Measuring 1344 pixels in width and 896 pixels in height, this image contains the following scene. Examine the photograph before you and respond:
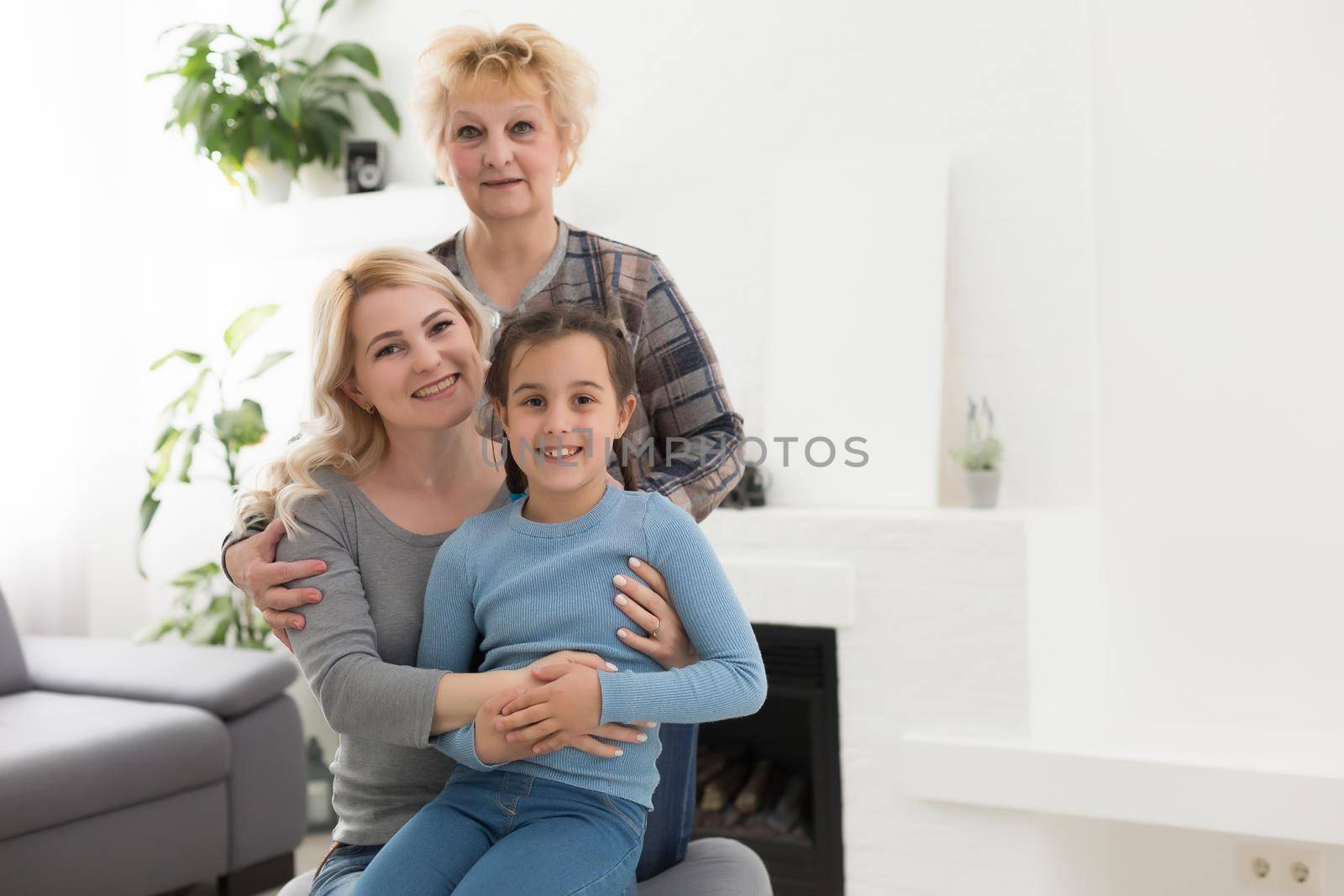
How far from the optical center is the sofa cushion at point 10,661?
2.96 metres

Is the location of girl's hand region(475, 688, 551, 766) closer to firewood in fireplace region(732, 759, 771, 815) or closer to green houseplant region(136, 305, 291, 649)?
firewood in fireplace region(732, 759, 771, 815)

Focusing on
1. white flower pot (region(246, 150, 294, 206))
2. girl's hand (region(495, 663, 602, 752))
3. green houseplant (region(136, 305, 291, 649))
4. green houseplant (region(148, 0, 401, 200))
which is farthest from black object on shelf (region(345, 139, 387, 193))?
girl's hand (region(495, 663, 602, 752))

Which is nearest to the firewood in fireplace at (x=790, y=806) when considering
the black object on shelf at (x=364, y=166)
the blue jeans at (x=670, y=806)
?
the blue jeans at (x=670, y=806)

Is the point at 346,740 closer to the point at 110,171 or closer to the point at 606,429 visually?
the point at 606,429

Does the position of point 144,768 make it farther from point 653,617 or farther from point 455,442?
point 653,617

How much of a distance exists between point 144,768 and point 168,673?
366 mm

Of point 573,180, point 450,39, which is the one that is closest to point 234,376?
point 573,180

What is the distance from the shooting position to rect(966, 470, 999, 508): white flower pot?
9.13ft

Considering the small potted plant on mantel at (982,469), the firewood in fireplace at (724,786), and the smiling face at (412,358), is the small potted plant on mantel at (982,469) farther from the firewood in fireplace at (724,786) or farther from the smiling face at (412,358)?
the smiling face at (412,358)

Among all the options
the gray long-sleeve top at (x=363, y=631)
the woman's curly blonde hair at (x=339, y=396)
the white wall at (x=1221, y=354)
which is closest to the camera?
the gray long-sleeve top at (x=363, y=631)

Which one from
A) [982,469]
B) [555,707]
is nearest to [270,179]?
[982,469]

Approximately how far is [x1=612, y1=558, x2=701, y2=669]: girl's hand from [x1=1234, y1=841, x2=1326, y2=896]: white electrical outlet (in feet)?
6.87

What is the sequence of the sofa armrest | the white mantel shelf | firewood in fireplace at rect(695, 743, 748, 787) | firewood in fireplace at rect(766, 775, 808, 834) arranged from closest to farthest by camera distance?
1. the white mantel shelf
2. the sofa armrest
3. firewood in fireplace at rect(766, 775, 808, 834)
4. firewood in fireplace at rect(695, 743, 748, 787)

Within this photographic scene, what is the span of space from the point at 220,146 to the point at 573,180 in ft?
3.96
